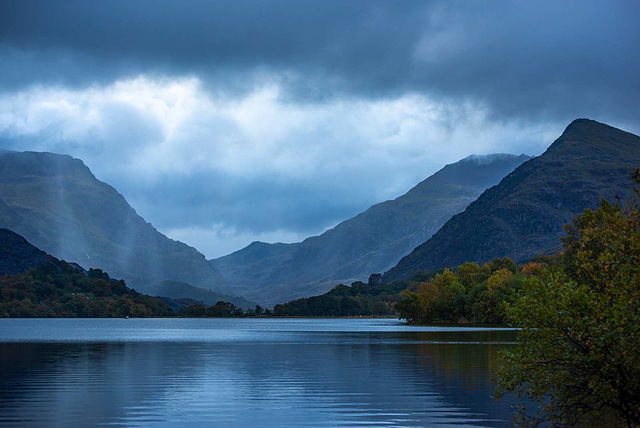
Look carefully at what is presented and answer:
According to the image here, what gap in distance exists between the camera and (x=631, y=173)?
3127cm

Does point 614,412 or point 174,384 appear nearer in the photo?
point 614,412

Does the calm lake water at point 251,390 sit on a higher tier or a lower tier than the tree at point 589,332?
lower

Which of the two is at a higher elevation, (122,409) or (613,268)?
(613,268)

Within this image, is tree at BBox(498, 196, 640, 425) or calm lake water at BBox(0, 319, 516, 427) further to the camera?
calm lake water at BBox(0, 319, 516, 427)

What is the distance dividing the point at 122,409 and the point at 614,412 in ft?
92.9

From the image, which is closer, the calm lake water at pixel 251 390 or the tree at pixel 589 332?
the tree at pixel 589 332

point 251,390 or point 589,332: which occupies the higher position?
point 589,332

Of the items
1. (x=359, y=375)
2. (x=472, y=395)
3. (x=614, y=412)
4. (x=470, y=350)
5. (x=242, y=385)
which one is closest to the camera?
(x=614, y=412)

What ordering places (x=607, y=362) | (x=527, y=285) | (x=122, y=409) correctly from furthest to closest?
1. (x=122, y=409)
2. (x=527, y=285)
3. (x=607, y=362)

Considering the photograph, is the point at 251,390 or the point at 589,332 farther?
the point at 251,390

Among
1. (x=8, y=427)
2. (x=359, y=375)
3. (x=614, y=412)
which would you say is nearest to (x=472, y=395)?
(x=614, y=412)

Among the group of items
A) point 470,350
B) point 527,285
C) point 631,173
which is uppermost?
point 631,173

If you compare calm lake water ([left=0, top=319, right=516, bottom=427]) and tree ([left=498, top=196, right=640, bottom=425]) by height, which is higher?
tree ([left=498, top=196, right=640, bottom=425])

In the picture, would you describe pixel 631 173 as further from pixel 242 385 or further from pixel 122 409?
pixel 242 385
